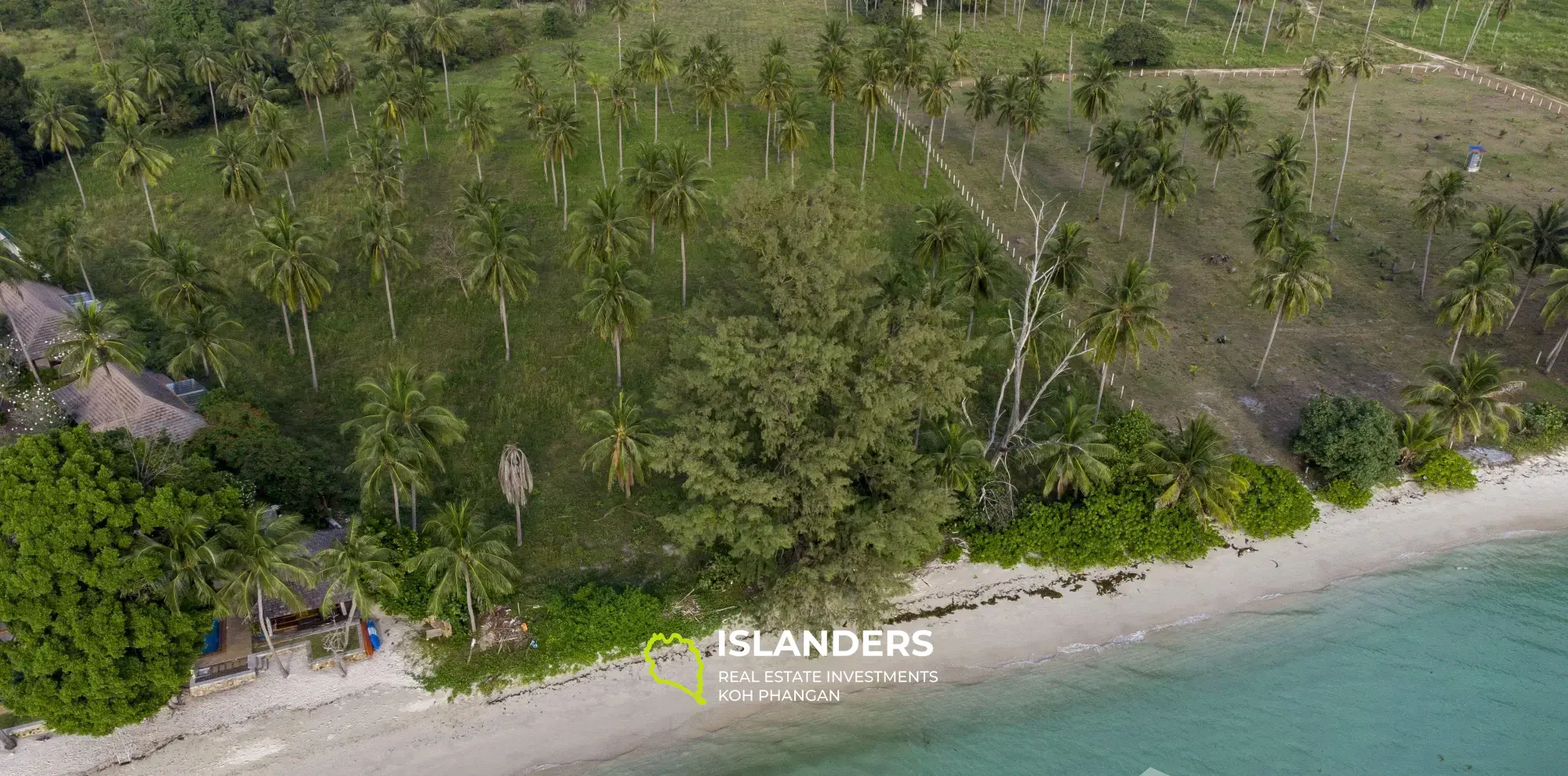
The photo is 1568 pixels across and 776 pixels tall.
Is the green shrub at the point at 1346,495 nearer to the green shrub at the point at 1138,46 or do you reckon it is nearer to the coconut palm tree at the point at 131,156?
the green shrub at the point at 1138,46

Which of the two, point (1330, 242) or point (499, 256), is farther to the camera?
point (1330, 242)

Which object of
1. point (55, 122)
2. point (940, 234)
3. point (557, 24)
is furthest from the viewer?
point (557, 24)

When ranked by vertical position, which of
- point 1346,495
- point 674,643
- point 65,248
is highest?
point 65,248

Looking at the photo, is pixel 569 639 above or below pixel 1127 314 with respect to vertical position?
below

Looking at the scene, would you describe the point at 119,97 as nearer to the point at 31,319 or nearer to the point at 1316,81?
the point at 31,319

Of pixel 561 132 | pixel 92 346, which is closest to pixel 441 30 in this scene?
pixel 561 132

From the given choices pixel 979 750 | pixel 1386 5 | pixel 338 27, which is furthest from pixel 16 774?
pixel 1386 5

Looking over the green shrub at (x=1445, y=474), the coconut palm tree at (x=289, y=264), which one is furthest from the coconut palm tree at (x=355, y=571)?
the green shrub at (x=1445, y=474)
